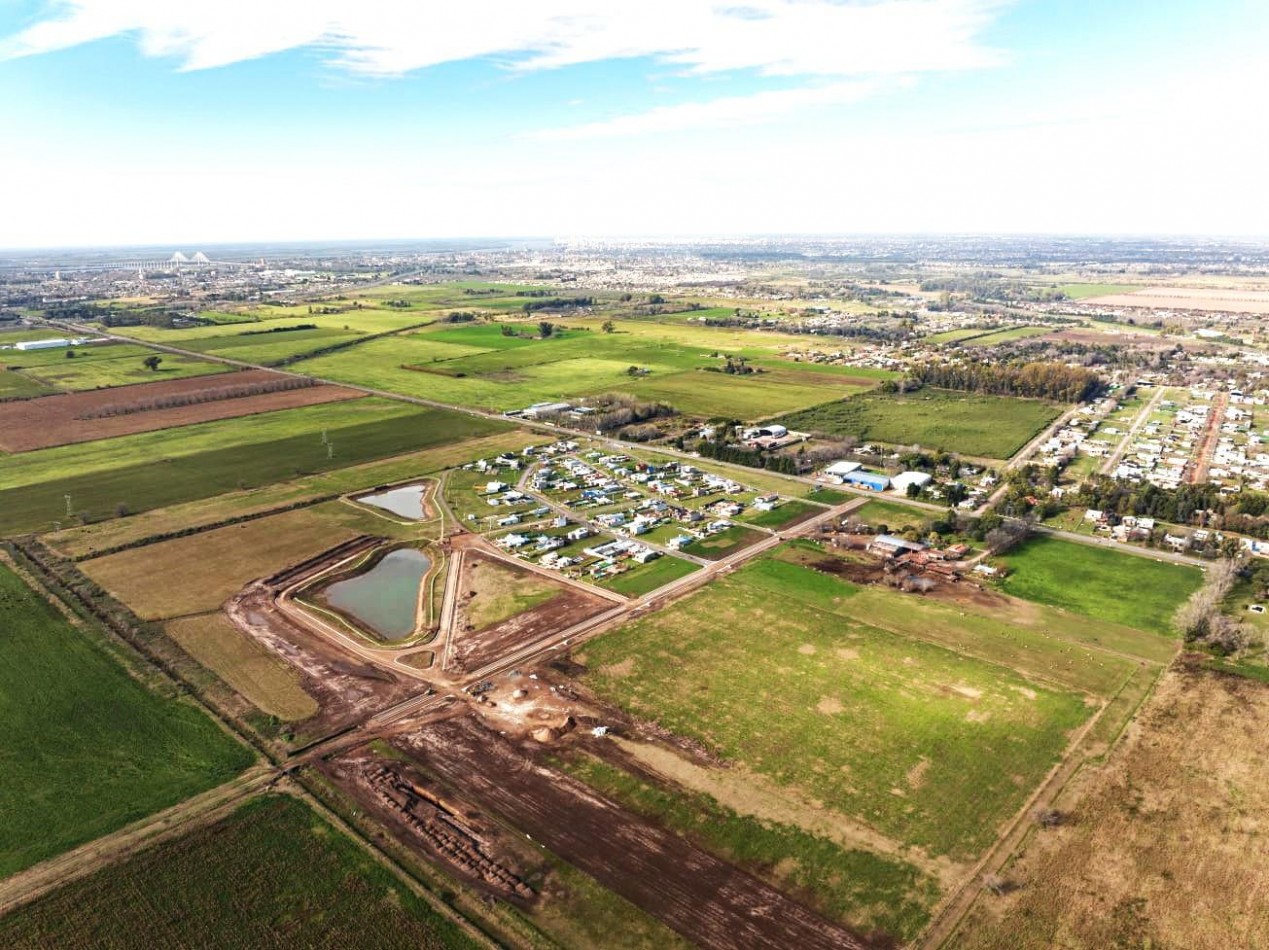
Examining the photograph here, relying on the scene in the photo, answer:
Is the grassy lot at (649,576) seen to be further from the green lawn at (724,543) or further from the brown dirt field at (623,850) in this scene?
the brown dirt field at (623,850)

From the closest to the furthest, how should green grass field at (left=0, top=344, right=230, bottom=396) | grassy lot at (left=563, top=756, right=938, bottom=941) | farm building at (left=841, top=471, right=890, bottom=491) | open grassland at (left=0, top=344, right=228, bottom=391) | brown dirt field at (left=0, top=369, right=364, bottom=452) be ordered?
grassy lot at (left=563, top=756, right=938, bottom=941) → farm building at (left=841, top=471, right=890, bottom=491) → brown dirt field at (left=0, top=369, right=364, bottom=452) → green grass field at (left=0, top=344, right=230, bottom=396) → open grassland at (left=0, top=344, right=228, bottom=391)

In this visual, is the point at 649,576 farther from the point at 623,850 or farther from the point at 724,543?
the point at 623,850

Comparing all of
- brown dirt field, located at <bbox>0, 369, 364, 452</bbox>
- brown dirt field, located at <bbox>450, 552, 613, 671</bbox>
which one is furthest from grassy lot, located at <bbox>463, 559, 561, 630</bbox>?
brown dirt field, located at <bbox>0, 369, 364, 452</bbox>

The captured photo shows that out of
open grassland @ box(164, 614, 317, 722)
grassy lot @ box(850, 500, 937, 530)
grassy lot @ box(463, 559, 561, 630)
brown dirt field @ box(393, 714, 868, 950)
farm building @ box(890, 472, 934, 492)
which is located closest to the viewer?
brown dirt field @ box(393, 714, 868, 950)

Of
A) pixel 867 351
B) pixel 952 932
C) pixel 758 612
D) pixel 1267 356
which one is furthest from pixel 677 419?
pixel 1267 356

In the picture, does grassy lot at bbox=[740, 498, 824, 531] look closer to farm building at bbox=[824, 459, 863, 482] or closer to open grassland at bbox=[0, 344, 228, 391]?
farm building at bbox=[824, 459, 863, 482]

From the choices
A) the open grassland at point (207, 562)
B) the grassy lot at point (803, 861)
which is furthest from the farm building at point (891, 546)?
the open grassland at point (207, 562)

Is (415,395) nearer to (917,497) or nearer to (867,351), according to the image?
(917,497)
